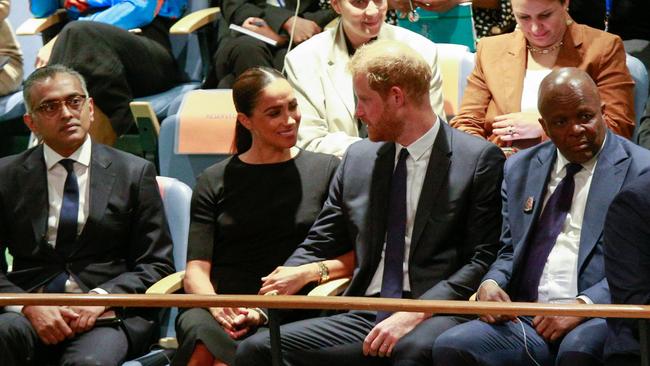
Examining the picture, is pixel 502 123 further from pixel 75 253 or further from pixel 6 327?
pixel 6 327

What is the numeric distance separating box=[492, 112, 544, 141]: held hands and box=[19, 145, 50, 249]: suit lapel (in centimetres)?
144

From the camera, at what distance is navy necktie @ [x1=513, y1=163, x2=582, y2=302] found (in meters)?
3.18

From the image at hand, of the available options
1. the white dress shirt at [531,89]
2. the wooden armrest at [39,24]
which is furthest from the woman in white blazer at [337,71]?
the wooden armrest at [39,24]

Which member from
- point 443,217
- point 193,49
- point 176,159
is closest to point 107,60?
point 193,49

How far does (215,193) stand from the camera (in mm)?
3652

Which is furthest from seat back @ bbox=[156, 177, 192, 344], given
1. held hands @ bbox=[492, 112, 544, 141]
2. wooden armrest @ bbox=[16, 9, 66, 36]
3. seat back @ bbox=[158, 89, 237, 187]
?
wooden armrest @ bbox=[16, 9, 66, 36]

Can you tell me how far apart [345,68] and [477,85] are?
1.56ft

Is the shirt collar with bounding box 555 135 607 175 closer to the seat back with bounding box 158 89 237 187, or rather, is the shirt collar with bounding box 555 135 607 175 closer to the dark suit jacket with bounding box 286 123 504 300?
the dark suit jacket with bounding box 286 123 504 300

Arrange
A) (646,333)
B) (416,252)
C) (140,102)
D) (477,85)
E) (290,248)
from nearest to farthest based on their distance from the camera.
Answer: (646,333), (416,252), (290,248), (477,85), (140,102)

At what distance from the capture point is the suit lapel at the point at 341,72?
4.13 m

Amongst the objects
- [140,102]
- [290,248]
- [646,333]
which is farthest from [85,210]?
[646,333]

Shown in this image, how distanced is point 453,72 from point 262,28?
0.92 meters

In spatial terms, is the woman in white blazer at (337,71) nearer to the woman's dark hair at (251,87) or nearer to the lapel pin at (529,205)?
the woman's dark hair at (251,87)

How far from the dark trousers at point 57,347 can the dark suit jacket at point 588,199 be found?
3.53ft
